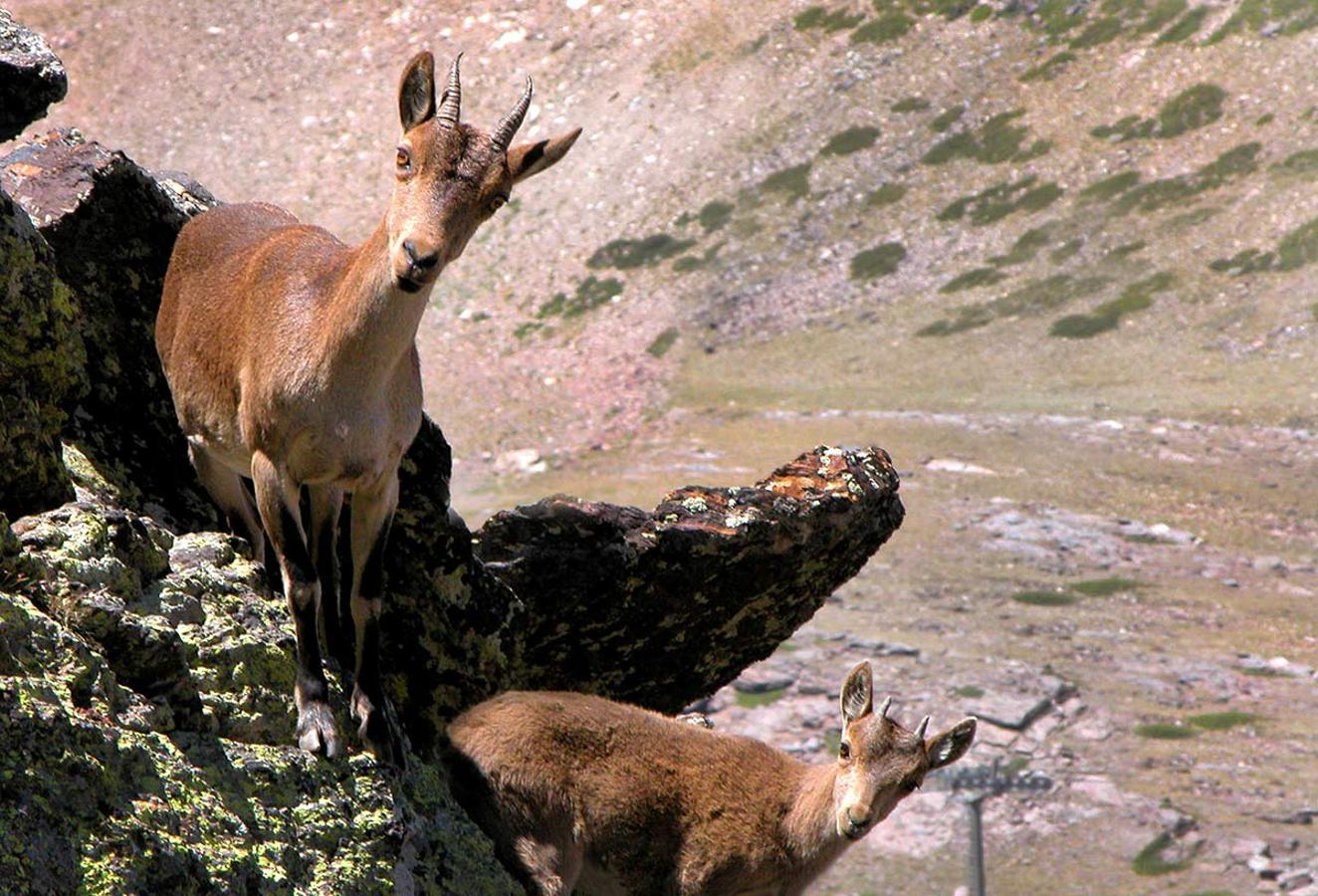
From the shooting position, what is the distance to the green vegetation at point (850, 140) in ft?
257

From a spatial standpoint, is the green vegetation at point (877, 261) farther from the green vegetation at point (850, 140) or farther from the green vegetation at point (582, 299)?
the green vegetation at point (582, 299)

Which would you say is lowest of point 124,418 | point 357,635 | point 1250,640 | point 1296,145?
point 1250,640

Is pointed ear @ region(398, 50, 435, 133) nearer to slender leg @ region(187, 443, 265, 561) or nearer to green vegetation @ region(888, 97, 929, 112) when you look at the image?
slender leg @ region(187, 443, 265, 561)

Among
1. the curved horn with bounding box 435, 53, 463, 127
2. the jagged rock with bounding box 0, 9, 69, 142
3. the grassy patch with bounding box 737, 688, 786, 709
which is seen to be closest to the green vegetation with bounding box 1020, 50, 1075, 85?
the grassy patch with bounding box 737, 688, 786, 709

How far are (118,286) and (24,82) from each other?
132 cm

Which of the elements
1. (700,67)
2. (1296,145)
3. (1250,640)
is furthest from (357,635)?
(700,67)

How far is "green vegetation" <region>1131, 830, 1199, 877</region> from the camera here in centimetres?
2869

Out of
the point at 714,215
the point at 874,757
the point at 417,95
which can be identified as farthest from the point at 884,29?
the point at 417,95

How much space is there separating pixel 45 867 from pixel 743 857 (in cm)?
595

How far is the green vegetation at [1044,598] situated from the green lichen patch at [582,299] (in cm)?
3103

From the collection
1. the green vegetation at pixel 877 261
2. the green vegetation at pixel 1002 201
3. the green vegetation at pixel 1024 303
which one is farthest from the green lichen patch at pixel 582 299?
the green vegetation at pixel 1002 201

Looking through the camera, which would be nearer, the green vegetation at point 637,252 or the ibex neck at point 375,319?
the ibex neck at point 375,319

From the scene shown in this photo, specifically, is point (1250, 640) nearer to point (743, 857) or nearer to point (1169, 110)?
point (743, 857)

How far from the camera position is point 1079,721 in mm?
34812
